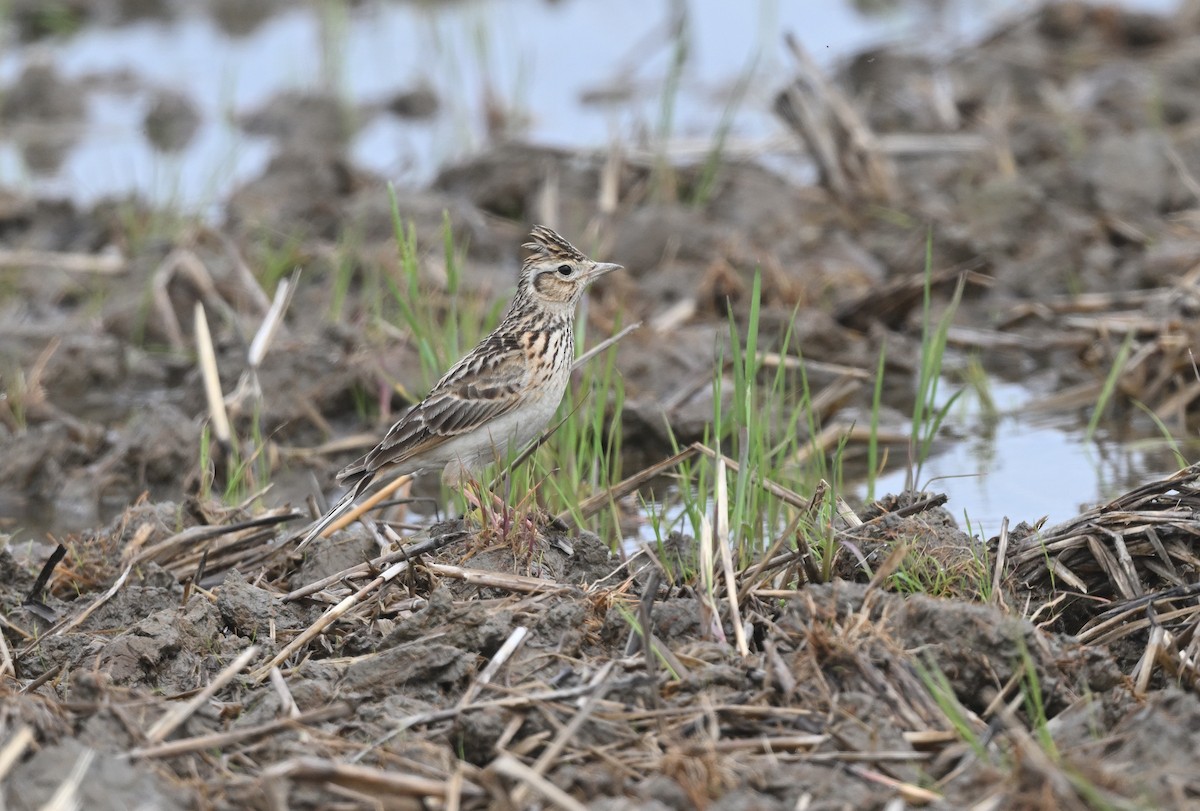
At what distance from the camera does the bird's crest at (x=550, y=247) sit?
7.93 meters

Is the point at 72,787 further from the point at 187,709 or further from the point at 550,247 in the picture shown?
the point at 550,247

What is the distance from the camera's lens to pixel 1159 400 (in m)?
9.13

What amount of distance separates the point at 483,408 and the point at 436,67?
430 inches

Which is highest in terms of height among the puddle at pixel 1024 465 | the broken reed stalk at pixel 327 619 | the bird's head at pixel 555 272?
the bird's head at pixel 555 272

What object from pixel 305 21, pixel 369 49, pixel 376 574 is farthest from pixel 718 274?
pixel 305 21

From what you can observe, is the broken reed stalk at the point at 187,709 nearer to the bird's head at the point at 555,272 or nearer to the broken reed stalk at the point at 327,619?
the broken reed stalk at the point at 327,619

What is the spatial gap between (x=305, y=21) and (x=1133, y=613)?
16.4 metres

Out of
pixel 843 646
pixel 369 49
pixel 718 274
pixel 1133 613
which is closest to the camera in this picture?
pixel 843 646

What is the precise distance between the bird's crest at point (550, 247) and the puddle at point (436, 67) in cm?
567

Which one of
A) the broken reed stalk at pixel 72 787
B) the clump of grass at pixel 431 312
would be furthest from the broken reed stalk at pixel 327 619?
the clump of grass at pixel 431 312

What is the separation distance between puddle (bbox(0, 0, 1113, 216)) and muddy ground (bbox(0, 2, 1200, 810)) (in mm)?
1742

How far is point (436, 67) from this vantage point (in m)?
17.7

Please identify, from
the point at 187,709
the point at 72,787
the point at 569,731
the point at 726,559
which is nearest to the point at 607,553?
the point at 726,559

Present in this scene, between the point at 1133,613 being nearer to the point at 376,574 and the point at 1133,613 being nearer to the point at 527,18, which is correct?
the point at 376,574
